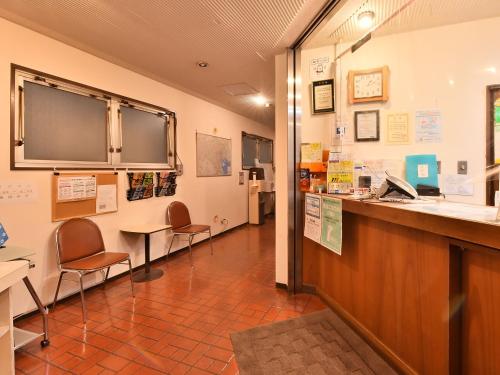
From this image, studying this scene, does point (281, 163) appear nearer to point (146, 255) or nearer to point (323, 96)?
point (323, 96)

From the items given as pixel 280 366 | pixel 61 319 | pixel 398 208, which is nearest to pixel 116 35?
pixel 61 319

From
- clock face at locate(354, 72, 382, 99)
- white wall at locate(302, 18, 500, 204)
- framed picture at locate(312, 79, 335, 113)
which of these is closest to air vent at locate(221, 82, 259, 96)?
framed picture at locate(312, 79, 335, 113)

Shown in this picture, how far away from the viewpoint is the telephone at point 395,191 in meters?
1.89

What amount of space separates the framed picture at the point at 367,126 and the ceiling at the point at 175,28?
1000mm

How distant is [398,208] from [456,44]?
1989 mm

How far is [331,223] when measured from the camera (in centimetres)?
229

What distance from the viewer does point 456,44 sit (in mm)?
2533

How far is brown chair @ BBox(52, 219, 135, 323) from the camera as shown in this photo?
2.47m

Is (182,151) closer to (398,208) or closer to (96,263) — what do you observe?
(96,263)

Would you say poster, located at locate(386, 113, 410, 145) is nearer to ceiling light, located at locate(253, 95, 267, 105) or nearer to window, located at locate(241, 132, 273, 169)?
ceiling light, located at locate(253, 95, 267, 105)

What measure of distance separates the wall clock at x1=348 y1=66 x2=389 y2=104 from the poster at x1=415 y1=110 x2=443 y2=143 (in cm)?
37

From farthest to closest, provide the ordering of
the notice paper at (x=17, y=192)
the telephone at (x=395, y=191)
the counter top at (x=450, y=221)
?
the notice paper at (x=17, y=192) → the telephone at (x=395, y=191) → the counter top at (x=450, y=221)

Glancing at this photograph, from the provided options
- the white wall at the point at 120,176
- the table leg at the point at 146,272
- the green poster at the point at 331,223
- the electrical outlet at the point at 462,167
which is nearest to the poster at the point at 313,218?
the green poster at the point at 331,223

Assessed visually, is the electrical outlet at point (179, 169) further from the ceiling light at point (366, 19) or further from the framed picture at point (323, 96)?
the ceiling light at point (366, 19)
